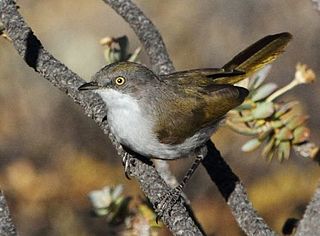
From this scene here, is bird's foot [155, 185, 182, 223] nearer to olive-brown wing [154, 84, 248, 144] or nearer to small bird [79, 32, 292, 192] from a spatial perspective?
small bird [79, 32, 292, 192]

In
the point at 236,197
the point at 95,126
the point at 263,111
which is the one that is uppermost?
the point at 263,111

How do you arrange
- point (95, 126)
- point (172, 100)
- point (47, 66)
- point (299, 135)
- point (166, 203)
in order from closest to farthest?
point (166, 203)
point (299, 135)
point (47, 66)
point (172, 100)
point (95, 126)

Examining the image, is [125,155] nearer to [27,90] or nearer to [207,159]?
[207,159]

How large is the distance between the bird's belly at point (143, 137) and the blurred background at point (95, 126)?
7.01 feet

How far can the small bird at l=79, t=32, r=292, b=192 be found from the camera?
347 centimetres

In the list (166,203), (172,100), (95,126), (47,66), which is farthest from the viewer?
(95,126)

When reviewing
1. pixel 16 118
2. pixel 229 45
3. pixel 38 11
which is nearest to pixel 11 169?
pixel 16 118

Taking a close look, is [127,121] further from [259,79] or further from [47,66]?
[259,79]

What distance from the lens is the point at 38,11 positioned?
7.52 meters

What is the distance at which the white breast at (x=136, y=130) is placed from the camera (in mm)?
3406

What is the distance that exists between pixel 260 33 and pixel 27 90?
199 cm

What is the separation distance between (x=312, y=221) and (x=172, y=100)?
58.3 inches

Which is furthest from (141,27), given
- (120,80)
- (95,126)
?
(95,126)

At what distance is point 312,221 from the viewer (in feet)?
7.64
